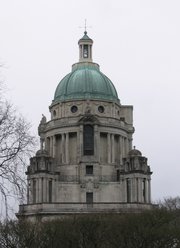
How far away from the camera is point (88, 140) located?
308 feet

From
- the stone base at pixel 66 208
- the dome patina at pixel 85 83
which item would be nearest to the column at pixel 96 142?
the dome patina at pixel 85 83

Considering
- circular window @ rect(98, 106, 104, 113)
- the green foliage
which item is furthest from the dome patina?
the green foliage

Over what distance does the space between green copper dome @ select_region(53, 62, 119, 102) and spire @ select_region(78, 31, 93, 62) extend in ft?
3.12

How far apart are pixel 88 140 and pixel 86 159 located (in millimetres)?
3391

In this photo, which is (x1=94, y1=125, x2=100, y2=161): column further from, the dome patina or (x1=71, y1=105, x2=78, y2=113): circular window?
the dome patina

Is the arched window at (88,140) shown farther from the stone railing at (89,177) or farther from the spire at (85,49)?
the spire at (85,49)

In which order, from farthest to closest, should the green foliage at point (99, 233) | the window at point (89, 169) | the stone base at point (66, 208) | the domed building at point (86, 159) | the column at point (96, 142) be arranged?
the column at point (96, 142) → the window at point (89, 169) → the domed building at point (86, 159) → the stone base at point (66, 208) → the green foliage at point (99, 233)

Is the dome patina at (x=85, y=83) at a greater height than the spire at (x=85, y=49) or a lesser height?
lesser

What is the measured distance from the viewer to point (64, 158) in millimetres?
93688

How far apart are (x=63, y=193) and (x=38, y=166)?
574 centimetres

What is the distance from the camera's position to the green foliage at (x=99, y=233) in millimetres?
51656

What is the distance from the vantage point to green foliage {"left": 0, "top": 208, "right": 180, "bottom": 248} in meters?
51.7

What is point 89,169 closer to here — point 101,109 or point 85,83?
point 101,109

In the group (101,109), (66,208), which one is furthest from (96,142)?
(66,208)
